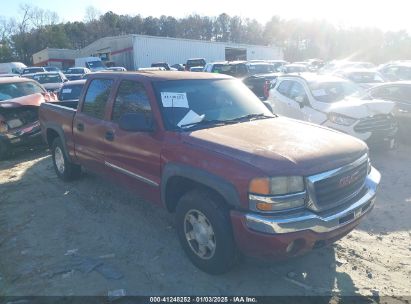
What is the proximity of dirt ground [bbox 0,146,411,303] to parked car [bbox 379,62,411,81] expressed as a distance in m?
8.96

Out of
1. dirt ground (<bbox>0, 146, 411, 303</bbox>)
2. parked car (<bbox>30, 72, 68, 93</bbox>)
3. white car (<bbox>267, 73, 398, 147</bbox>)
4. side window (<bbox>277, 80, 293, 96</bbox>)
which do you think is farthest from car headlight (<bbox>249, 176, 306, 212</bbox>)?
parked car (<bbox>30, 72, 68, 93</bbox>)

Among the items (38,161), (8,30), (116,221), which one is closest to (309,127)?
(116,221)

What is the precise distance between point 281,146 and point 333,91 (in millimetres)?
5510

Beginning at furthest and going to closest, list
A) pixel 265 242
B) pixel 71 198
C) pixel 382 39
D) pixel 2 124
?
pixel 382 39, pixel 2 124, pixel 71 198, pixel 265 242

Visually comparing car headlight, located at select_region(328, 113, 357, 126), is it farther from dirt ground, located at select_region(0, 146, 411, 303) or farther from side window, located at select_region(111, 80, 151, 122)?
side window, located at select_region(111, 80, 151, 122)

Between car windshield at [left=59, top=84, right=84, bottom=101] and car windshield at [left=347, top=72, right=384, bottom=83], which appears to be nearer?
car windshield at [left=59, top=84, right=84, bottom=101]

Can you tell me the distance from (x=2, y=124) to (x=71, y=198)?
3.80m

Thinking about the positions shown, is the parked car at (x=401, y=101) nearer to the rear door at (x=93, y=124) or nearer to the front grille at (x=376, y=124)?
the front grille at (x=376, y=124)

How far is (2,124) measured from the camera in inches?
328

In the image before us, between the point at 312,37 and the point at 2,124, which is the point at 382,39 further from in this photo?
the point at 2,124

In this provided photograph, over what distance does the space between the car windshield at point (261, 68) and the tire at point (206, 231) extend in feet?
46.9

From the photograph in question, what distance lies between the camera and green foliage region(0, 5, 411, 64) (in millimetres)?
63275

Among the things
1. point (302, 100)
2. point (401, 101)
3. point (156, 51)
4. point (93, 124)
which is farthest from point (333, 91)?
point (156, 51)

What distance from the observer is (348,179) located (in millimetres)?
3459
